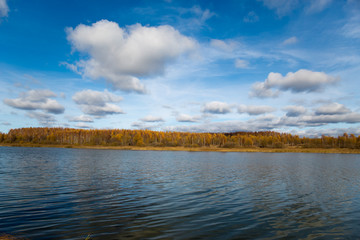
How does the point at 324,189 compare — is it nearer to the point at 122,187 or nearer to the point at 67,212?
the point at 122,187

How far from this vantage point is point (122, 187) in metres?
22.5

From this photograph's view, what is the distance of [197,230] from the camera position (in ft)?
38.2

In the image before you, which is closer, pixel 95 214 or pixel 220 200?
pixel 95 214

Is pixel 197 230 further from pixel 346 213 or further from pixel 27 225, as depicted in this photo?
pixel 346 213

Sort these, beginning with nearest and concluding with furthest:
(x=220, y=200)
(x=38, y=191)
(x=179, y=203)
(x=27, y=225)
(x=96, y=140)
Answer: (x=27, y=225) < (x=179, y=203) < (x=220, y=200) < (x=38, y=191) < (x=96, y=140)

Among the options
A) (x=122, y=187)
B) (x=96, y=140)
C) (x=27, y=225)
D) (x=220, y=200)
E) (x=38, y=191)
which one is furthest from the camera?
(x=96, y=140)

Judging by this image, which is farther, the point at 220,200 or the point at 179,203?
the point at 220,200

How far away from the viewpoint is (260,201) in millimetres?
18234

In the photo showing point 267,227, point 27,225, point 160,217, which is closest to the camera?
point 27,225

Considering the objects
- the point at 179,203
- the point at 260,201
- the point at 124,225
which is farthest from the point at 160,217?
the point at 260,201

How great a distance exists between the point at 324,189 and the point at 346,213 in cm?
964

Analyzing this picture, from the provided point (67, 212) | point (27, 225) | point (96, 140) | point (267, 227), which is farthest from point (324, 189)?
point (96, 140)

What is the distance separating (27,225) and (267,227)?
1274cm

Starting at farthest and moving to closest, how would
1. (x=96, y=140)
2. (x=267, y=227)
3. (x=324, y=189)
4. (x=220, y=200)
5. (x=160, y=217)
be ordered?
1. (x=96, y=140)
2. (x=324, y=189)
3. (x=220, y=200)
4. (x=160, y=217)
5. (x=267, y=227)
